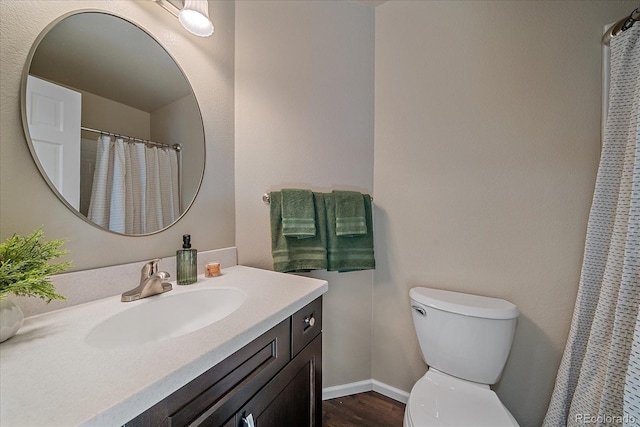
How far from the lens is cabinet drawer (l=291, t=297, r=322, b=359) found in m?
0.76

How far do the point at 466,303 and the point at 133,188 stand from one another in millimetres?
1454

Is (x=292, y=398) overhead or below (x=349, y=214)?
below

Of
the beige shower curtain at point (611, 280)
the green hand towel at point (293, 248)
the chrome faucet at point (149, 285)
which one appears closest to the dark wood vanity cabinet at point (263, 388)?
the green hand towel at point (293, 248)

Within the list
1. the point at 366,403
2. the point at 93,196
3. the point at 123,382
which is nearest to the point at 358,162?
the point at 93,196

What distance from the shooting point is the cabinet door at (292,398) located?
2.00 ft

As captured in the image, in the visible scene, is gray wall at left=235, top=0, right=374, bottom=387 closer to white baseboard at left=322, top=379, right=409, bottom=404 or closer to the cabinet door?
white baseboard at left=322, top=379, right=409, bottom=404

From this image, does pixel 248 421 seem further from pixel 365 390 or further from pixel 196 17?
pixel 196 17

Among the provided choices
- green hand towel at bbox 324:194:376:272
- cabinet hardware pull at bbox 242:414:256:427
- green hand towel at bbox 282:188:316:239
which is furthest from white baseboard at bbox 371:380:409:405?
cabinet hardware pull at bbox 242:414:256:427

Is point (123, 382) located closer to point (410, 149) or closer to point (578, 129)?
point (410, 149)

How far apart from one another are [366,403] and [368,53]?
2.13 metres

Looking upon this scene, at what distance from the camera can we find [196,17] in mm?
971

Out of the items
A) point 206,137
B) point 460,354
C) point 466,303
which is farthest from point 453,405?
point 206,137

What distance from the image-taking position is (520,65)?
3.64 ft

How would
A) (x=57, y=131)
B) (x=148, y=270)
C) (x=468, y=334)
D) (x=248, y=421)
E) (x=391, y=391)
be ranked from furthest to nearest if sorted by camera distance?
(x=391, y=391), (x=468, y=334), (x=148, y=270), (x=57, y=131), (x=248, y=421)
